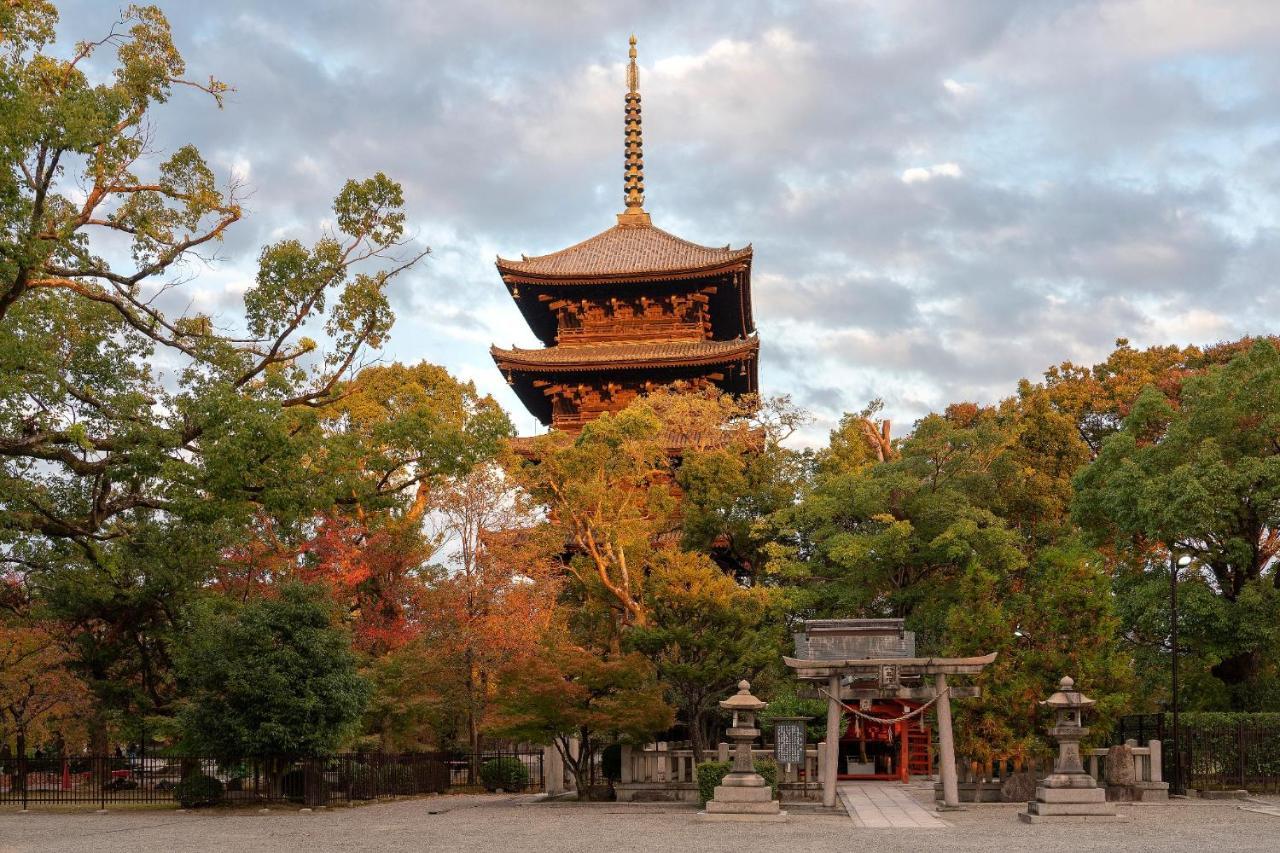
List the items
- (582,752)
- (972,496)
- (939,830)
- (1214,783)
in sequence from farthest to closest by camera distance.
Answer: (972,496)
(582,752)
(1214,783)
(939,830)

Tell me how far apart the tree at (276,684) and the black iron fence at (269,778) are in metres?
0.80

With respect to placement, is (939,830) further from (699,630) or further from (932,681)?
(699,630)

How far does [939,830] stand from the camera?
58.4 feet

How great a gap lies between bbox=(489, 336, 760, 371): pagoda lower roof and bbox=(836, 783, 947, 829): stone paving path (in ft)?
55.4

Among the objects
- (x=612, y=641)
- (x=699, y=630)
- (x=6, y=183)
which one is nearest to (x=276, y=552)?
(x=612, y=641)

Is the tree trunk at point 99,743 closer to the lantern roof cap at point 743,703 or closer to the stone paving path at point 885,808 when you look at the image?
the lantern roof cap at point 743,703

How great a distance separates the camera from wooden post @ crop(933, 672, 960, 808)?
20844 millimetres

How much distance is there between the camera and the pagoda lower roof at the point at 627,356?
40375 mm

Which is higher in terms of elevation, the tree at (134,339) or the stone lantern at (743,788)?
the tree at (134,339)

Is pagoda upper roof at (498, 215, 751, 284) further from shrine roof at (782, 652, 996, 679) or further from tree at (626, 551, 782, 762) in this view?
shrine roof at (782, 652, 996, 679)

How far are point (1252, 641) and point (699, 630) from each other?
11.4 m

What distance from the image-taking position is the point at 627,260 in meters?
44.3

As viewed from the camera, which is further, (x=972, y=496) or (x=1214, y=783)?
(x=972, y=496)

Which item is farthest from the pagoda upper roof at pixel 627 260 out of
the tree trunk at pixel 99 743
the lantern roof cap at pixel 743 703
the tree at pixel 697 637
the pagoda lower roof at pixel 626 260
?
the lantern roof cap at pixel 743 703
